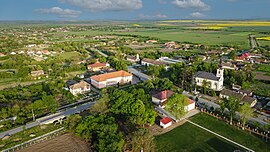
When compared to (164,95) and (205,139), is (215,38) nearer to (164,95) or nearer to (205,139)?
(164,95)

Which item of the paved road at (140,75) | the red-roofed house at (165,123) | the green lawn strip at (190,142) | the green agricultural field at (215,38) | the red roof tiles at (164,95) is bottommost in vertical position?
the green lawn strip at (190,142)

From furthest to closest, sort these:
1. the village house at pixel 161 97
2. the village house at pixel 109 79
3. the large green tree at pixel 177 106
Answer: the village house at pixel 109 79 < the village house at pixel 161 97 < the large green tree at pixel 177 106

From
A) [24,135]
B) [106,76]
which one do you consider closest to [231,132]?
[24,135]

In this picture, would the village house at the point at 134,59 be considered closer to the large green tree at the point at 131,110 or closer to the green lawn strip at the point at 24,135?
the large green tree at the point at 131,110

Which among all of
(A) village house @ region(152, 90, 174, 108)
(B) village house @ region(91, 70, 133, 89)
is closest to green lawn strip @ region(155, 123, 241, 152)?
(A) village house @ region(152, 90, 174, 108)

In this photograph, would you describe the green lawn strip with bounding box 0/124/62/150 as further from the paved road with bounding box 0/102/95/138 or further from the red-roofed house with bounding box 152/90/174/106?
the red-roofed house with bounding box 152/90/174/106

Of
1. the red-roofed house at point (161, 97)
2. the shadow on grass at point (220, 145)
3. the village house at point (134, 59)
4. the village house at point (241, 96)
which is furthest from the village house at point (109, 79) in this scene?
the shadow on grass at point (220, 145)
